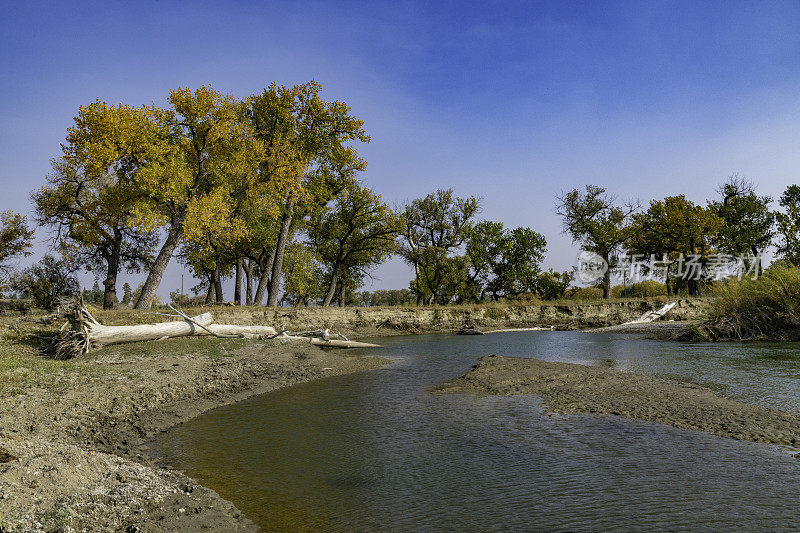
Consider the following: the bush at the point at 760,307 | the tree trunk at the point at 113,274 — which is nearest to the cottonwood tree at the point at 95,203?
the tree trunk at the point at 113,274

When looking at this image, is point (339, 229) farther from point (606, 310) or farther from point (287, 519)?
point (287, 519)

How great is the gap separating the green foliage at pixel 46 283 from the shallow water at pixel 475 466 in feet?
109

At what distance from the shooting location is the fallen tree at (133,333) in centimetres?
1404

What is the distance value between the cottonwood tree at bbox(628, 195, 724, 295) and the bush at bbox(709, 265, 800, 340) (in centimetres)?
2925

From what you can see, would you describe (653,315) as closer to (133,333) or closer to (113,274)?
(133,333)

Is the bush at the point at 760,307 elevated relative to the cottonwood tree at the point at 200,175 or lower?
lower

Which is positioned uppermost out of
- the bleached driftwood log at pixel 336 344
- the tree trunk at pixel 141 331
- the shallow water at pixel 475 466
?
the tree trunk at pixel 141 331

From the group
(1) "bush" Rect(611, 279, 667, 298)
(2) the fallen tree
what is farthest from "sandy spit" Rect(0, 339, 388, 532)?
(1) "bush" Rect(611, 279, 667, 298)

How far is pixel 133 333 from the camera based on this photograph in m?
16.3

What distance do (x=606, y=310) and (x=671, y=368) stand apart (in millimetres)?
32968

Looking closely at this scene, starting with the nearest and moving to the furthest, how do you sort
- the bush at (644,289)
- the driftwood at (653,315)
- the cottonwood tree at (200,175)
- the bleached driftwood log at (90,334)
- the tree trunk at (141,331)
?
the bleached driftwood log at (90,334) → the tree trunk at (141,331) → the cottonwood tree at (200,175) → the driftwood at (653,315) → the bush at (644,289)

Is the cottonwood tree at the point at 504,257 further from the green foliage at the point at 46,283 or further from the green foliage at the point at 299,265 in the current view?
the green foliage at the point at 46,283

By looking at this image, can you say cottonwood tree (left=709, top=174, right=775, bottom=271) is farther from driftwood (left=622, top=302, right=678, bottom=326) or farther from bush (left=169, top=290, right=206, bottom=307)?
bush (left=169, top=290, right=206, bottom=307)

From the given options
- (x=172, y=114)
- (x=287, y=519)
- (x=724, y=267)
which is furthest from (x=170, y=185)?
(x=724, y=267)
